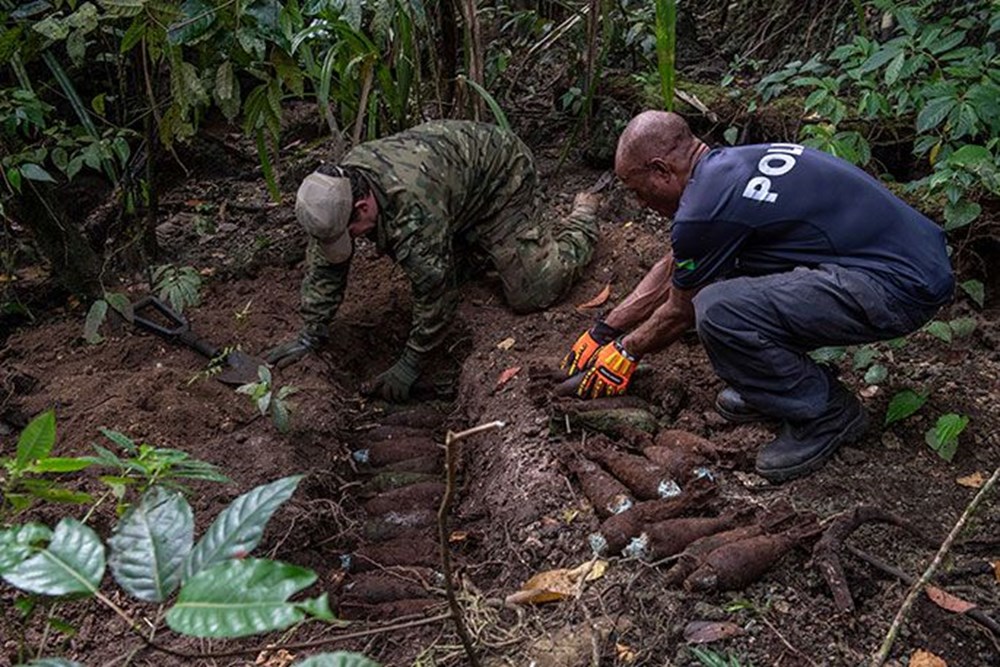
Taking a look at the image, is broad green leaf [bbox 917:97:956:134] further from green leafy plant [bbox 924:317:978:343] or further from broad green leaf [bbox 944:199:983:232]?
green leafy plant [bbox 924:317:978:343]

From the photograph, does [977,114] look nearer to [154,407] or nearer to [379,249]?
[379,249]

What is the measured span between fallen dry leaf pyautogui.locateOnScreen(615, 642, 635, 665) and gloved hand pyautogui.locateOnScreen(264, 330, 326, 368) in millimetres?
2226

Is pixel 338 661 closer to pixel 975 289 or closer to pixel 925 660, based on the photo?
pixel 925 660

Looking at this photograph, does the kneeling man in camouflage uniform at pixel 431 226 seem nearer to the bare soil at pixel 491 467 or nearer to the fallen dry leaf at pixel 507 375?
the bare soil at pixel 491 467

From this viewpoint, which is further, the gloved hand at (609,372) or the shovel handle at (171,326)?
the shovel handle at (171,326)

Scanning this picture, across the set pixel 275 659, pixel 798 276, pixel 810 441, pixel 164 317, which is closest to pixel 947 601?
pixel 810 441

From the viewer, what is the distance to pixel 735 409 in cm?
305

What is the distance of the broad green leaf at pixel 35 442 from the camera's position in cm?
125

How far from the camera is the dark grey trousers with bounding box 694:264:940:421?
2699 millimetres

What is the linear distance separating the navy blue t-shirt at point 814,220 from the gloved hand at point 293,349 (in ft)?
6.08

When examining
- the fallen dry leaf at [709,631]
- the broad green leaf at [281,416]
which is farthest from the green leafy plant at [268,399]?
the fallen dry leaf at [709,631]

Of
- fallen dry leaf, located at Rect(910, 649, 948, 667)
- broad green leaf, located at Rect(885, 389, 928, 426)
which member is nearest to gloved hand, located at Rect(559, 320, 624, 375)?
broad green leaf, located at Rect(885, 389, 928, 426)

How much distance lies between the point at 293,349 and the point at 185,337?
1.62 feet

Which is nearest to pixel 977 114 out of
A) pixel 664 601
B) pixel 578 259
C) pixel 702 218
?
pixel 702 218
